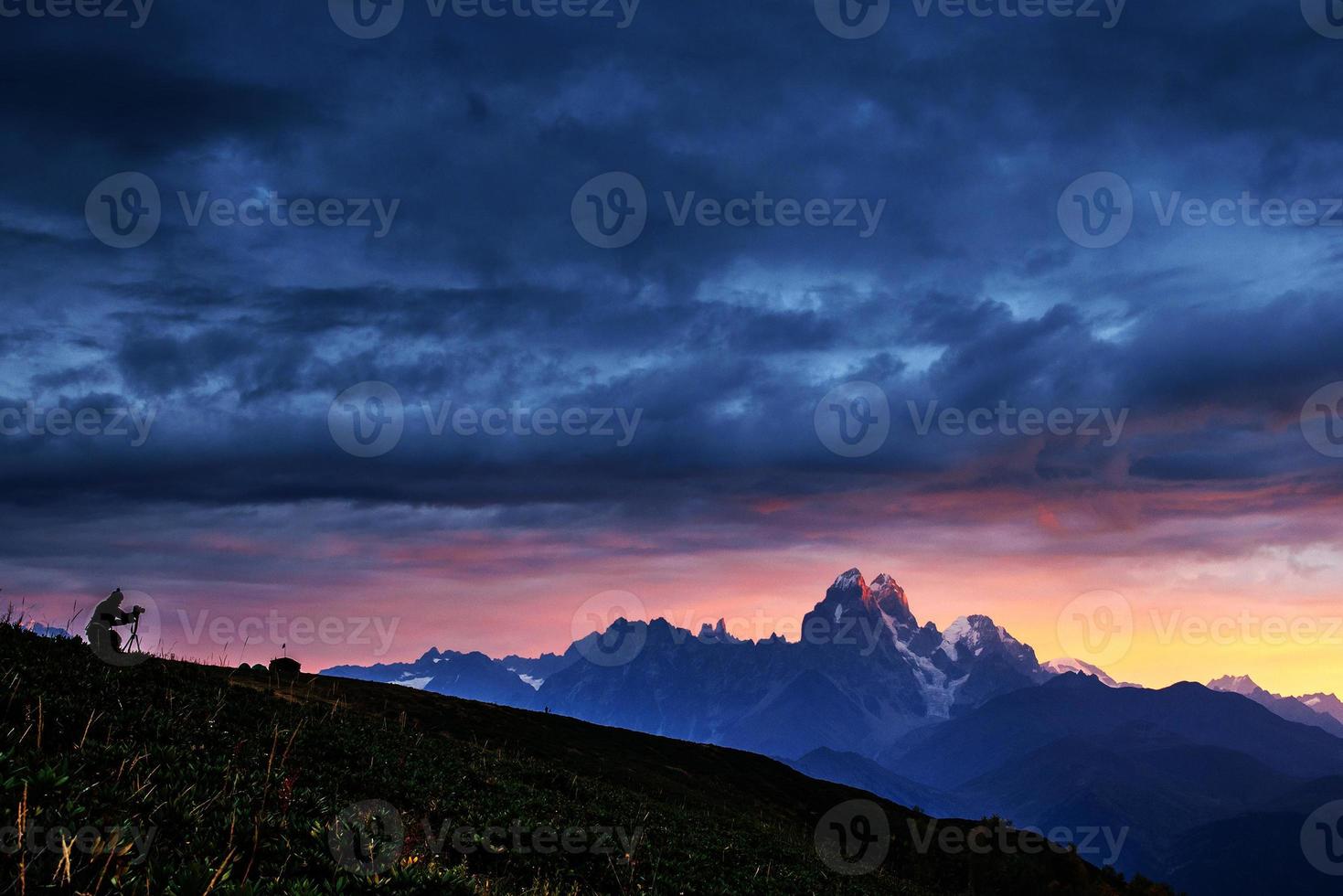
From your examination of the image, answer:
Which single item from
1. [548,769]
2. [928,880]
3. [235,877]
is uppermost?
[235,877]

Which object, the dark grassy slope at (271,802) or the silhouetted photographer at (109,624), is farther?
the silhouetted photographer at (109,624)

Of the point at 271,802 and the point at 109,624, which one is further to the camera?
the point at 109,624

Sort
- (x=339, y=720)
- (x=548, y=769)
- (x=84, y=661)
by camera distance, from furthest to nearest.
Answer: (x=548, y=769) → (x=339, y=720) → (x=84, y=661)

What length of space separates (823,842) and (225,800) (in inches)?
2165

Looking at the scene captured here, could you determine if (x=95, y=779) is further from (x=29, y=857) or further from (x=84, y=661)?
(x=84, y=661)

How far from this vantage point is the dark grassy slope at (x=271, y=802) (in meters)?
9.74

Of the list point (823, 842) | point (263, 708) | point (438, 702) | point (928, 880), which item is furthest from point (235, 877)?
point (438, 702)

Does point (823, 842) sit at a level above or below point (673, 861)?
below

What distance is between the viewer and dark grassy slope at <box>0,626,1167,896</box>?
974cm

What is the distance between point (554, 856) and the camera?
23.6 metres

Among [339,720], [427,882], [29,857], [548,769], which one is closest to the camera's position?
[29,857]

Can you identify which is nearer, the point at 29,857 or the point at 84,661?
the point at 29,857

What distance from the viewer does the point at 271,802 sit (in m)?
15.5

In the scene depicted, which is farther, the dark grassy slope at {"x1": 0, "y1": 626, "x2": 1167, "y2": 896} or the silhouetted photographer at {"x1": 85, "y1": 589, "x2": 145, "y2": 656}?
the silhouetted photographer at {"x1": 85, "y1": 589, "x2": 145, "y2": 656}
